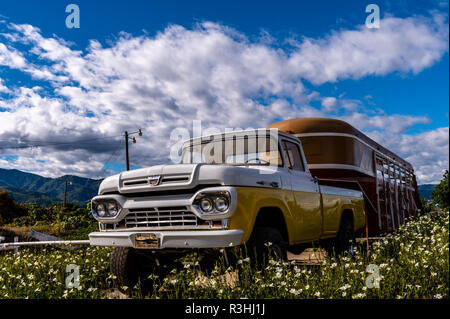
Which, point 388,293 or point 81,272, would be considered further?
point 81,272

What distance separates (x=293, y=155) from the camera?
223 inches

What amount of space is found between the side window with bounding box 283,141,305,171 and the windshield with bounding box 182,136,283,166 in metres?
0.28

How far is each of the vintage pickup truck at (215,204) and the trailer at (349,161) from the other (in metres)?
2.05

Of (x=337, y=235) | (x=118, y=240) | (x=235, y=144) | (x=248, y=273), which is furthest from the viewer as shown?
(x=337, y=235)

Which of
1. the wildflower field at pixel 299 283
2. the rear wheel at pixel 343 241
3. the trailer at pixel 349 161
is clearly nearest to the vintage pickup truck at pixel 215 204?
the wildflower field at pixel 299 283

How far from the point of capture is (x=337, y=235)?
6.75 m

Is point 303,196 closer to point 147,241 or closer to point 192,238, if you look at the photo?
point 192,238

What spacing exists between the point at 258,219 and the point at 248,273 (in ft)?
2.39

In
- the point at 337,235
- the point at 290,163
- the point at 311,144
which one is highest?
the point at 311,144

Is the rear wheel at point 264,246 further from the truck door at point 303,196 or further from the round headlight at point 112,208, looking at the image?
the round headlight at point 112,208

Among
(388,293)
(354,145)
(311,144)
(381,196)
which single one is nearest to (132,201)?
(388,293)

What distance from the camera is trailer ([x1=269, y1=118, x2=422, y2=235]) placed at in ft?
27.1
